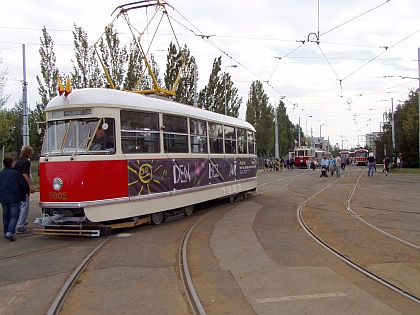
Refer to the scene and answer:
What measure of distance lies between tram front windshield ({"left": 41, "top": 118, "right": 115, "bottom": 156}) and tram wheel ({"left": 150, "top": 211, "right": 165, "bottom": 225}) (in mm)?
2248

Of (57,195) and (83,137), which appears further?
(83,137)

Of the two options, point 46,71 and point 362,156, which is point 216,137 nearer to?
point 46,71

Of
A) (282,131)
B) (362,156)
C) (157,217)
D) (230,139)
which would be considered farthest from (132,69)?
(362,156)

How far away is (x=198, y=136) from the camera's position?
41.5ft

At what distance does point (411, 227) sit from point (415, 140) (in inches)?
1469

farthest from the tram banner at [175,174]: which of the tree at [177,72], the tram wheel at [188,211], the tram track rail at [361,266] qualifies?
the tree at [177,72]

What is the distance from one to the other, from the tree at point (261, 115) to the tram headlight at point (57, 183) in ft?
146

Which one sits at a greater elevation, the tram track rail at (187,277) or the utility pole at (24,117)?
the utility pole at (24,117)

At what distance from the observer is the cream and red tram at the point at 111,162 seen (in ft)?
29.2

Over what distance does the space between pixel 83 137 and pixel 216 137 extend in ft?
18.6

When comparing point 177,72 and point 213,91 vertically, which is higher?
point 177,72

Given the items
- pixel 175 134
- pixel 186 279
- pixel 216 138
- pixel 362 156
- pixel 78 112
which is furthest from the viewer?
pixel 362 156

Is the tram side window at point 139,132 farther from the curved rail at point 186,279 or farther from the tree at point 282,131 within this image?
the tree at point 282,131

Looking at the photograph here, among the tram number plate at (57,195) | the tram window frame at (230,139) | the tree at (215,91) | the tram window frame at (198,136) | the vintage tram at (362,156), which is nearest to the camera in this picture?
the tram number plate at (57,195)
